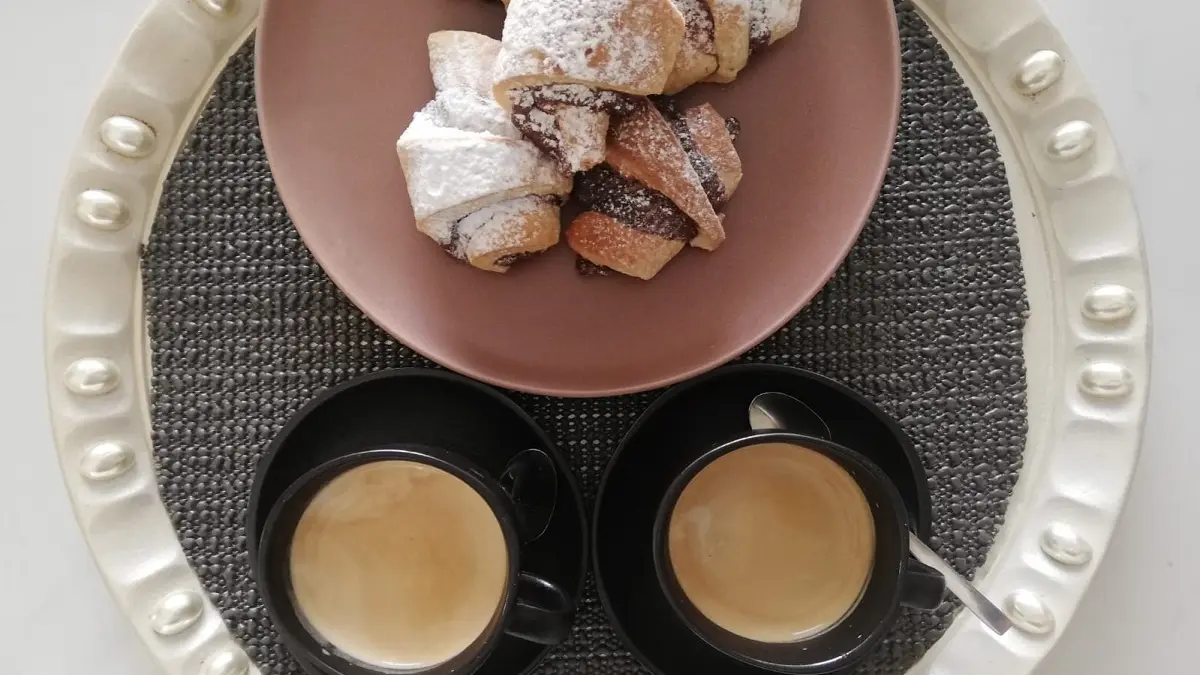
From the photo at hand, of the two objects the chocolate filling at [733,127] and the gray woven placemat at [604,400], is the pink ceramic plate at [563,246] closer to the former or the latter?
the chocolate filling at [733,127]

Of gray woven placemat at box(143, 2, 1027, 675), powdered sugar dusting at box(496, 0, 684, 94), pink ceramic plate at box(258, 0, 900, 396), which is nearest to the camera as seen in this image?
powdered sugar dusting at box(496, 0, 684, 94)

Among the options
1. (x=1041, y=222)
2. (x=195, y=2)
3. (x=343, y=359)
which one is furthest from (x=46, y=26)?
(x=1041, y=222)

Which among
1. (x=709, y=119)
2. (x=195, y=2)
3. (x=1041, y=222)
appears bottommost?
(x=1041, y=222)

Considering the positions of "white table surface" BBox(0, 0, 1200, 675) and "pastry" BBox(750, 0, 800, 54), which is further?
"white table surface" BBox(0, 0, 1200, 675)

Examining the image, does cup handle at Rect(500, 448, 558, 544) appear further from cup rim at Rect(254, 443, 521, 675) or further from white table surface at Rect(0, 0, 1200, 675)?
white table surface at Rect(0, 0, 1200, 675)

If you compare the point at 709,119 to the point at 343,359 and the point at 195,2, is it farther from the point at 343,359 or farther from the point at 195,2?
the point at 195,2

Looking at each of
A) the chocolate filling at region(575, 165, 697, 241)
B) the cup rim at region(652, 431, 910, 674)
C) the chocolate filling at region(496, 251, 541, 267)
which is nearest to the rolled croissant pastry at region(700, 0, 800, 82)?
the chocolate filling at region(575, 165, 697, 241)
